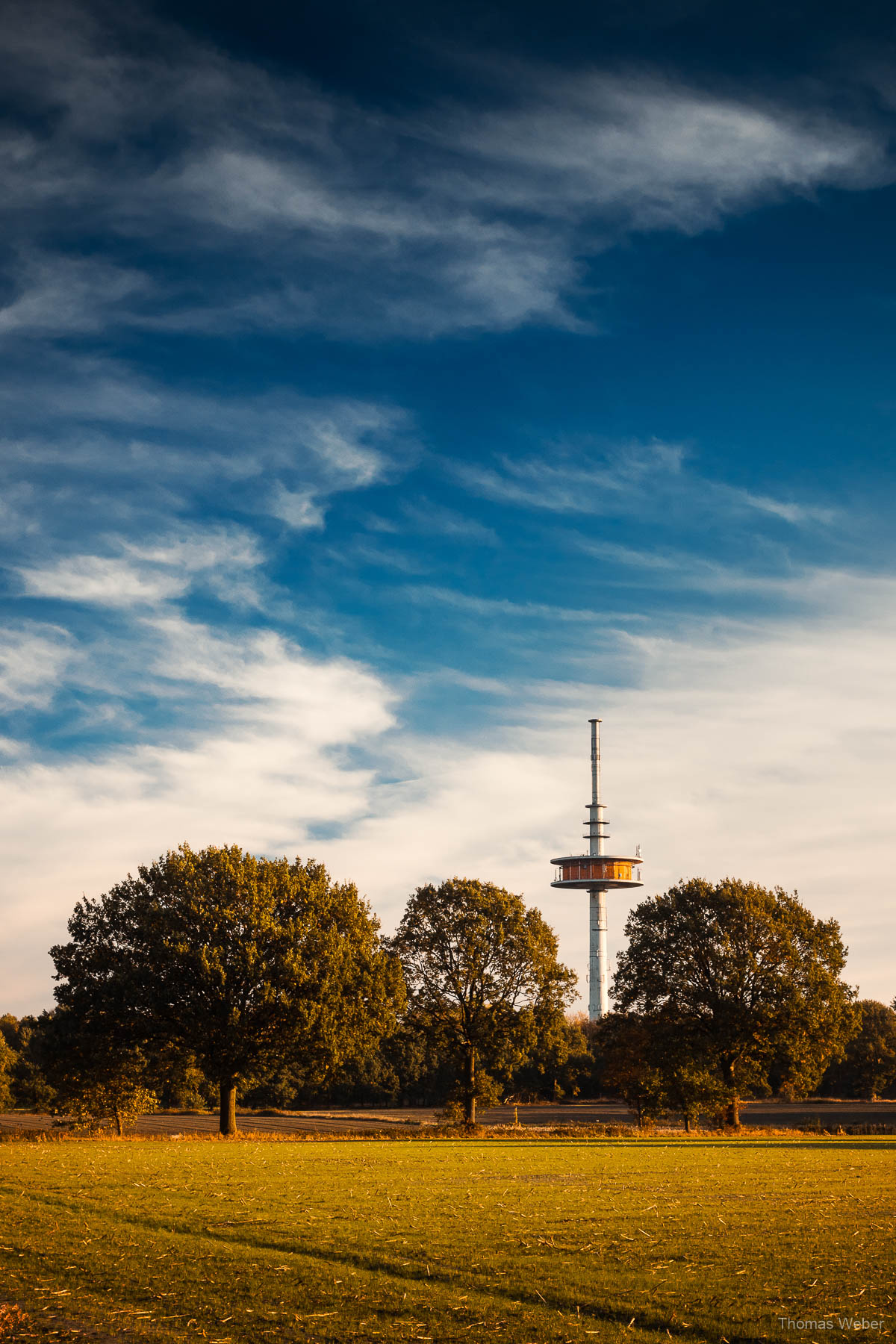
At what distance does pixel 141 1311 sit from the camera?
9945 mm

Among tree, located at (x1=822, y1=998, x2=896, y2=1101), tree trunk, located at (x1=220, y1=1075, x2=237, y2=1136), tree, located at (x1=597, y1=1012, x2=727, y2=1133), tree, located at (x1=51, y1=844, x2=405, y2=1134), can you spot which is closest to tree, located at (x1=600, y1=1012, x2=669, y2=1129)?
tree, located at (x1=597, y1=1012, x2=727, y2=1133)

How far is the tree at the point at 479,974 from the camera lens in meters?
61.0

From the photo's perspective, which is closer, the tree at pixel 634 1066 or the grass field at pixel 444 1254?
the grass field at pixel 444 1254

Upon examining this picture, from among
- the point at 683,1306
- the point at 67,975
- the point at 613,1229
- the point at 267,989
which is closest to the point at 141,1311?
the point at 683,1306

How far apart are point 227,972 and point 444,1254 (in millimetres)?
36615

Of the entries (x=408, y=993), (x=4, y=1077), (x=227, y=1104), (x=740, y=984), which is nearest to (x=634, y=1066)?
(x=740, y=984)

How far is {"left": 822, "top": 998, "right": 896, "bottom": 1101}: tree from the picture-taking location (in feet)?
370

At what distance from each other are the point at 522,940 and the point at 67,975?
81.7 ft

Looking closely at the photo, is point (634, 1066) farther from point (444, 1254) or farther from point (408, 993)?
point (444, 1254)

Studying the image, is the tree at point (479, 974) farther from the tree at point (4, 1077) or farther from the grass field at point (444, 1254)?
the tree at point (4, 1077)

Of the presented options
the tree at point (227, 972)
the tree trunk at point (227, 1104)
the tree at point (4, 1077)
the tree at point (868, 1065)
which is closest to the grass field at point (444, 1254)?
the tree at point (227, 972)

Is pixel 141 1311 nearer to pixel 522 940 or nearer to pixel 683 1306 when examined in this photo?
pixel 683 1306

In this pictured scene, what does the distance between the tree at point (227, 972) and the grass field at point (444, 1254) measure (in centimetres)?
2178

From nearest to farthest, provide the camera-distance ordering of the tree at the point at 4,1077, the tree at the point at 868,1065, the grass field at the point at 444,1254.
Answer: the grass field at the point at 444,1254 → the tree at the point at 4,1077 → the tree at the point at 868,1065
